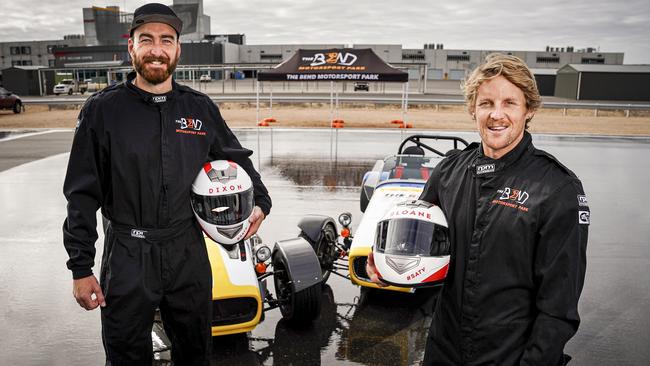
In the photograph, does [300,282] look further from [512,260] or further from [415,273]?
[512,260]

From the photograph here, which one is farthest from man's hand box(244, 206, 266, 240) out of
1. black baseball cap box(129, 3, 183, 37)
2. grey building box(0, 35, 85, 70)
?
grey building box(0, 35, 85, 70)

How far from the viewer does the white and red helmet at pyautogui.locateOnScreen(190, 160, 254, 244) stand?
282 centimetres

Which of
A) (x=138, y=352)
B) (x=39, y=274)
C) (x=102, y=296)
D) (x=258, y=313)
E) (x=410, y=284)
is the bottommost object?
(x=39, y=274)

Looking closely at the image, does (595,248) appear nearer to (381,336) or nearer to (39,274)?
(381,336)

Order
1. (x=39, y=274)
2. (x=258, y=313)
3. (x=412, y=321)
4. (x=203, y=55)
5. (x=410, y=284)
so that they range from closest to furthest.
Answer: (x=410, y=284) → (x=258, y=313) → (x=412, y=321) → (x=39, y=274) → (x=203, y=55)

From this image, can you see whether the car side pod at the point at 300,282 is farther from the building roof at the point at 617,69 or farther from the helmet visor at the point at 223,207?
the building roof at the point at 617,69

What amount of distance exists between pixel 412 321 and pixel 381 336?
44cm

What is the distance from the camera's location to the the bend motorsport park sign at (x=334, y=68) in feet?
57.9

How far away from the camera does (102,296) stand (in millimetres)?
2684

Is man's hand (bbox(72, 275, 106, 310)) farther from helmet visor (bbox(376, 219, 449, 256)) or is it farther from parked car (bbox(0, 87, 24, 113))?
parked car (bbox(0, 87, 24, 113))

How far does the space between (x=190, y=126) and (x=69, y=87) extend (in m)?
53.4

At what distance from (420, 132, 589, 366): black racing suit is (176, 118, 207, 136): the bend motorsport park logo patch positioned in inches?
55.8

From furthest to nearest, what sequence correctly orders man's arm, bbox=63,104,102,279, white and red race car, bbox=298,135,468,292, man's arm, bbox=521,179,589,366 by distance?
white and red race car, bbox=298,135,468,292, man's arm, bbox=63,104,102,279, man's arm, bbox=521,179,589,366

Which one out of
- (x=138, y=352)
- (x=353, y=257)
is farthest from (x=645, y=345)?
(x=138, y=352)
